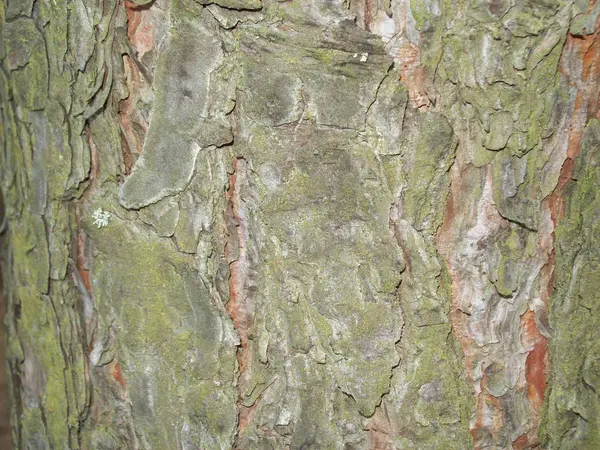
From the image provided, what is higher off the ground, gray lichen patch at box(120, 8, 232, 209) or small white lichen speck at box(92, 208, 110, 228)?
gray lichen patch at box(120, 8, 232, 209)

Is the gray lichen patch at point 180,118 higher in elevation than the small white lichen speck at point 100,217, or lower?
higher

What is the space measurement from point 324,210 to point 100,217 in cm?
40

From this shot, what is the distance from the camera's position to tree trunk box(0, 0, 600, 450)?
101 centimetres

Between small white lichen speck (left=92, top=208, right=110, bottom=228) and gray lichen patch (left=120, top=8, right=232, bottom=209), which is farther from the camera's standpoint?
small white lichen speck (left=92, top=208, right=110, bottom=228)

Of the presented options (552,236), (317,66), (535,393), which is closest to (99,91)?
(317,66)

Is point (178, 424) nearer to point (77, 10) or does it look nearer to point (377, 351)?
point (377, 351)

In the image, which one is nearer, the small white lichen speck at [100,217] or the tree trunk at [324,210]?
the tree trunk at [324,210]

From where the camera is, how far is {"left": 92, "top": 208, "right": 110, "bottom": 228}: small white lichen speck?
1170mm

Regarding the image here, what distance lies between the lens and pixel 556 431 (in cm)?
118

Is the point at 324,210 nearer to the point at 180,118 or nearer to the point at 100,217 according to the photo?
the point at 180,118

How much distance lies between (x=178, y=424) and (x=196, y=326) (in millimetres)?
193

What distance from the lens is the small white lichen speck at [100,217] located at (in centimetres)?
117

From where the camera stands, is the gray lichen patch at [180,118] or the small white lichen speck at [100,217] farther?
the small white lichen speck at [100,217]

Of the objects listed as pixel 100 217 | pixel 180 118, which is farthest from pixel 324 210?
pixel 100 217
